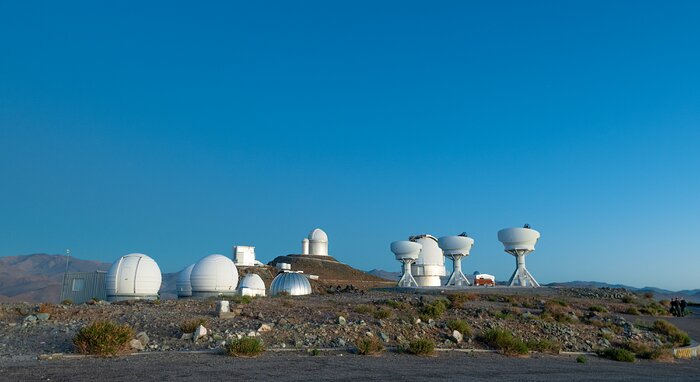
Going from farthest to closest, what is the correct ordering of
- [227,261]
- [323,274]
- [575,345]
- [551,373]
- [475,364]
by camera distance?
[323,274], [227,261], [575,345], [475,364], [551,373]

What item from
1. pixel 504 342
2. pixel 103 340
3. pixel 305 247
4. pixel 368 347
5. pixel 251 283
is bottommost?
pixel 504 342

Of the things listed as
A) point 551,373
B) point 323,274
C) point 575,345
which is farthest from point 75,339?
point 323,274

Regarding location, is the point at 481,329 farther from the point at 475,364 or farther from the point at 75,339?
the point at 75,339

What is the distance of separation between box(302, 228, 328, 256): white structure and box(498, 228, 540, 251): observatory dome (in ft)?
189

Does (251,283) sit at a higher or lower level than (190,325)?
higher

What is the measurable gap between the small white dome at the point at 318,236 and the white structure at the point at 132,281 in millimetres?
78123

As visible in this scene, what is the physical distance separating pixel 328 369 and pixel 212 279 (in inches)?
1166

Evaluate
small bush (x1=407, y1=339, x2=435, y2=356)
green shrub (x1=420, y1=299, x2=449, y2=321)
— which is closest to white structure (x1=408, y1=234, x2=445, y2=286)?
green shrub (x1=420, y1=299, x2=449, y2=321)

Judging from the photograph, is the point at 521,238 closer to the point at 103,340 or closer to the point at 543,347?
the point at 543,347

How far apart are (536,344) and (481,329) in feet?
7.83

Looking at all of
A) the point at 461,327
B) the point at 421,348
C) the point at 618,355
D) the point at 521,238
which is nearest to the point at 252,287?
the point at 461,327

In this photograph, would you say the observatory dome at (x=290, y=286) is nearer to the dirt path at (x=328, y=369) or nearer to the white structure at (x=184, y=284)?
the white structure at (x=184, y=284)

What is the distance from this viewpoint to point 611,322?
25.3 metres

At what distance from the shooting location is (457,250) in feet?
232
